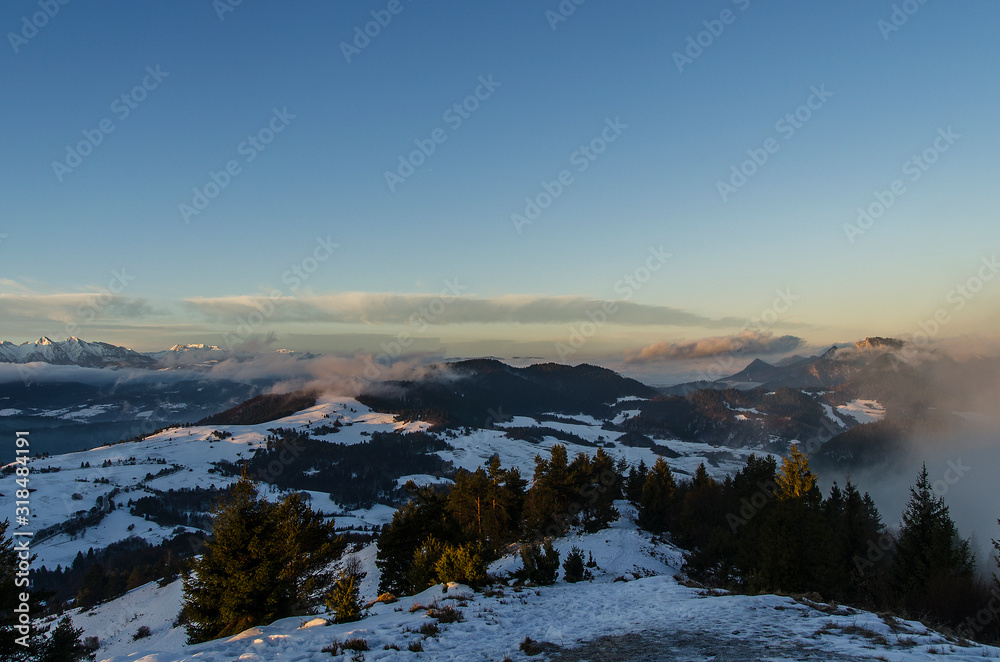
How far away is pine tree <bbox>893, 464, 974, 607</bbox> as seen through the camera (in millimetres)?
34031

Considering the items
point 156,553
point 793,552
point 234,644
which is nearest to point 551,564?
point 793,552

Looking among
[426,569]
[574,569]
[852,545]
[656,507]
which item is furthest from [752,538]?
[426,569]

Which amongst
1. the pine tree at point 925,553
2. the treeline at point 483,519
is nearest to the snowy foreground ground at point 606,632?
the treeline at point 483,519

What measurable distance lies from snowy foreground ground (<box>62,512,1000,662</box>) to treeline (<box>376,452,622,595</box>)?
3265 millimetres

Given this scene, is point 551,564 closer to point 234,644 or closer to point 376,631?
point 376,631

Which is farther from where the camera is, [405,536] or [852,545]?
[852,545]

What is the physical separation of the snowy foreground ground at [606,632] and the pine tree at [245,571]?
5633 mm

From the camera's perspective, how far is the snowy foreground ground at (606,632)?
512 inches

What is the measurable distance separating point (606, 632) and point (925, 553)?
34274 mm

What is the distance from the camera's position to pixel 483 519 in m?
49.8

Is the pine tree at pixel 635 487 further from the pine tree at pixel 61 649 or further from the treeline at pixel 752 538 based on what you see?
the pine tree at pixel 61 649

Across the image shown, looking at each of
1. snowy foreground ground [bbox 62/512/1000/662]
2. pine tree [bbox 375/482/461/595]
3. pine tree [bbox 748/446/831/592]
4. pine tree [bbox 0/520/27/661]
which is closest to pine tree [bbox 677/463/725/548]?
pine tree [bbox 748/446/831/592]

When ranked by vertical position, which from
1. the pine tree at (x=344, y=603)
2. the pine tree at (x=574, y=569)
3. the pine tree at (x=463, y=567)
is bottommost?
the pine tree at (x=574, y=569)

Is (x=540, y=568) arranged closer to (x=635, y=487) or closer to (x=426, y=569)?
(x=426, y=569)
